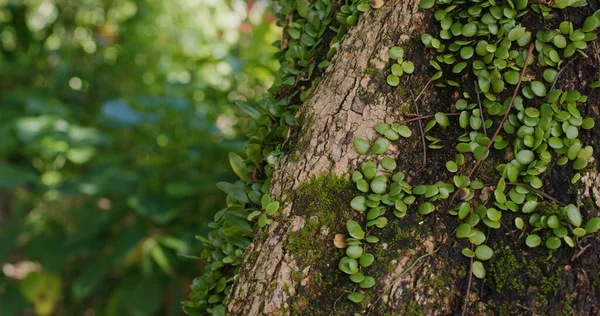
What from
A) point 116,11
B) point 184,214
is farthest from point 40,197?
point 116,11

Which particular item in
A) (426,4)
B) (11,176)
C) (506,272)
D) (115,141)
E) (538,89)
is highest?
(426,4)

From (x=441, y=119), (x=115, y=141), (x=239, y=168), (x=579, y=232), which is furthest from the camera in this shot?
(x=115, y=141)

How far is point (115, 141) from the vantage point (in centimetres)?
304

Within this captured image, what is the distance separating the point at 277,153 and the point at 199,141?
1.51 m

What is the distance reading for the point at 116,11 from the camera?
3.80 m

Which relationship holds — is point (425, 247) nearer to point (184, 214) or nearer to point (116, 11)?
point (184, 214)

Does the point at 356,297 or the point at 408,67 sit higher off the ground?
the point at 408,67

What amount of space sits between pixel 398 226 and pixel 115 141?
237 cm

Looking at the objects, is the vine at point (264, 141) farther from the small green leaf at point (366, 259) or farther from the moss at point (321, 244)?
the small green leaf at point (366, 259)

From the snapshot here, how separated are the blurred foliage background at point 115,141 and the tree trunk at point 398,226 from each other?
3.96 ft

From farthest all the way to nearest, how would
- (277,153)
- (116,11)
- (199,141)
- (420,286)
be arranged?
(116,11) < (199,141) < (277,153) < (420,286)

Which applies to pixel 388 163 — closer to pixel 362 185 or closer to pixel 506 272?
pixel 362 185

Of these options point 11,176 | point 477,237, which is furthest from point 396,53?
point 11,176

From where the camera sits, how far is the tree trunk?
3.15 ft
